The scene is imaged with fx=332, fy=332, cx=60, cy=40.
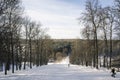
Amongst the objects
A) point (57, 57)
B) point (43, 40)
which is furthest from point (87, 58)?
point (57, 57)

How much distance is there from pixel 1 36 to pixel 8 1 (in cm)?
512

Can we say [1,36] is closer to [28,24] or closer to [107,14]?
[107,14]

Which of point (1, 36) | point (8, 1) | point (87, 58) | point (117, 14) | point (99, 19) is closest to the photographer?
point (1, 36)

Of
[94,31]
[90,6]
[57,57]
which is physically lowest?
[57,57]

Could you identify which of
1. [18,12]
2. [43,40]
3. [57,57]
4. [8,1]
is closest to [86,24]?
[18,12]

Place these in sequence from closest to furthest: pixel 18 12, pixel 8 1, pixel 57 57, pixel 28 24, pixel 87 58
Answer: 1. pixel 8 1
2. pixel 18 12
3. pixel 28 24
4. pixel 87 58
5. pixel 57 57

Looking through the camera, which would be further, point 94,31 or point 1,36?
point 94,31

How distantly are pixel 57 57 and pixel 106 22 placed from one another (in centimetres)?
13698

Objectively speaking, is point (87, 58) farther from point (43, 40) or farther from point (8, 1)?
point (8, 1)

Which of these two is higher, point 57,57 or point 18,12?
point 18,12

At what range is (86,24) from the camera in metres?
59.8

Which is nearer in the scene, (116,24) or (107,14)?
(116,24)

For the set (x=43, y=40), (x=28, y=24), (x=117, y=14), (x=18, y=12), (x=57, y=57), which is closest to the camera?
(x=117, y=14)

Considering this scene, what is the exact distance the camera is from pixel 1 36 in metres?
36.0
